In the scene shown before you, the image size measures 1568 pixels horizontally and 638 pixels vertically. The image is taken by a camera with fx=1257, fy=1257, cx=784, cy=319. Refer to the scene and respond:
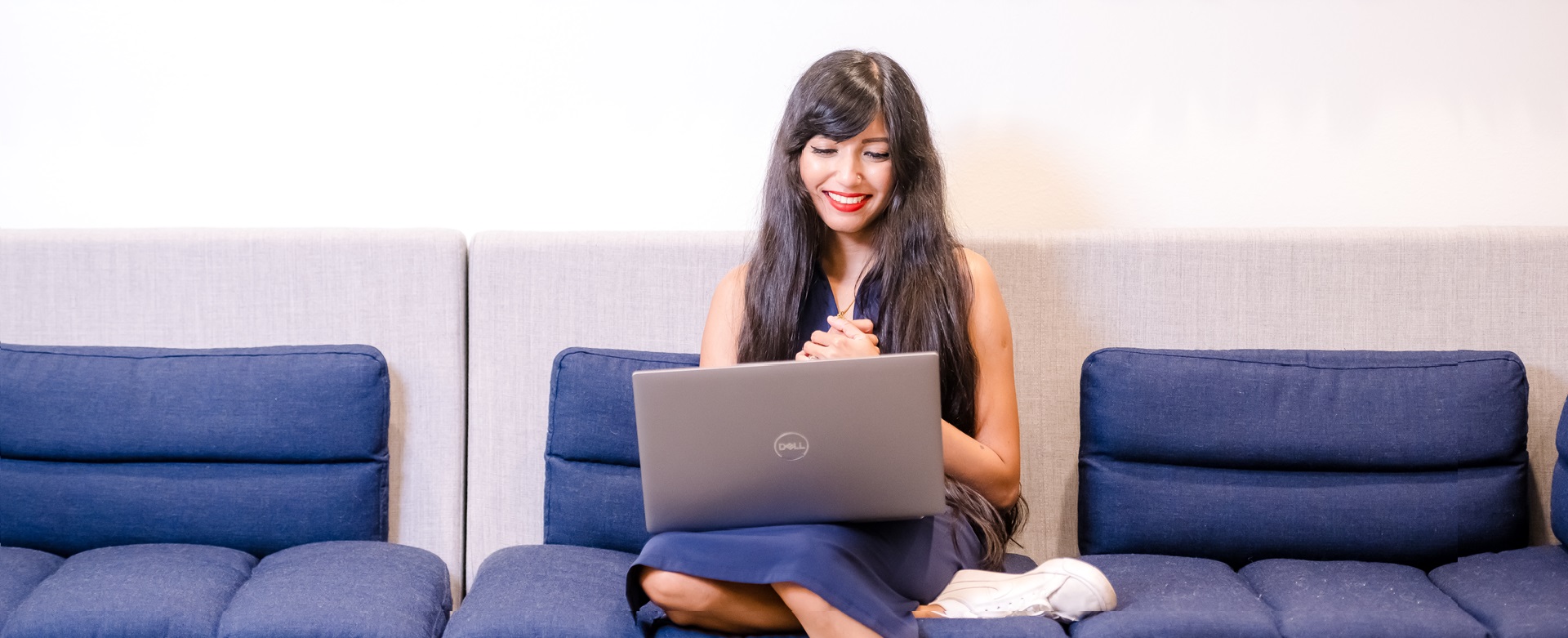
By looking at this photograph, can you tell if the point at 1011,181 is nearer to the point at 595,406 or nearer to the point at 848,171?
the point at 848,171

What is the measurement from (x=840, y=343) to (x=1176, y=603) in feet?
1.86

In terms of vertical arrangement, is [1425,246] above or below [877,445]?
above

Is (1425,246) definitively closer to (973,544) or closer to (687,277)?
(973,544)

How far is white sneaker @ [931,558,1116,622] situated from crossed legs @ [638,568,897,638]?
0.69ft

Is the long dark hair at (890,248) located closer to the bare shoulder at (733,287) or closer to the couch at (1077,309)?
the bare shoulder at (733,287)

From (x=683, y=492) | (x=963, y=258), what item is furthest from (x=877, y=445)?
(x=963, y=258)

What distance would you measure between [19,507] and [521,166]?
0.98m

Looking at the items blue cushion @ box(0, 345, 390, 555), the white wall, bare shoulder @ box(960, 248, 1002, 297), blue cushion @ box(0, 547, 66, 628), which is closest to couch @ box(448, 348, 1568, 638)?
bare shoulder @ box(960, 248, 1002, 297)

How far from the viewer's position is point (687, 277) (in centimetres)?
213

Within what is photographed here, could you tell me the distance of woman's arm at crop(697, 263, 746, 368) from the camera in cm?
195

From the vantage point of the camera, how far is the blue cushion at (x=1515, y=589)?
1599 mm

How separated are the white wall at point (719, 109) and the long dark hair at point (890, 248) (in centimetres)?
38

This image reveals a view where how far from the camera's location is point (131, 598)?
5.55ft

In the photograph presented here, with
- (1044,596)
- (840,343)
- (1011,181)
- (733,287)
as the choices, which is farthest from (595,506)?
(1011,181)
